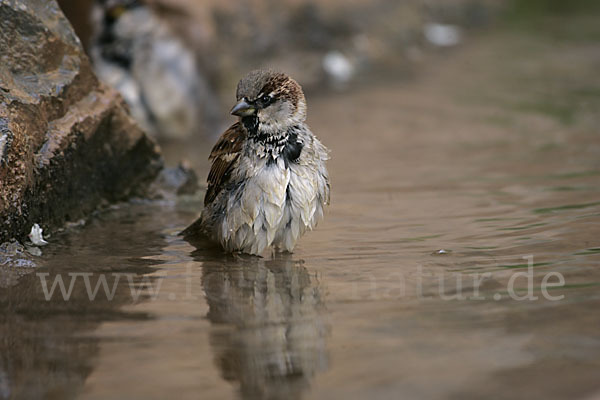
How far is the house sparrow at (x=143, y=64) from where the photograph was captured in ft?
24.9

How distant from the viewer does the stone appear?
399cm

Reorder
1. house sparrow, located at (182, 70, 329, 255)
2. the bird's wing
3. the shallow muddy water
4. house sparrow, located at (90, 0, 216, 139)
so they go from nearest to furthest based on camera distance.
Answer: the shallow muddy water, house sparrow, located at (182, 70, 329, 255), the bird's wing, house sparrow, located at (90, 0, 216, 139)

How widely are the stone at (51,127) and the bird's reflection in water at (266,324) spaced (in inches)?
38.2

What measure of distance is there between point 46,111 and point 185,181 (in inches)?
53.5

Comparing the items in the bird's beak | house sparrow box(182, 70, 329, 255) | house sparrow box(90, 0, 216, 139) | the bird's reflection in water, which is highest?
house sparrow box(90, 0, 216, 139)

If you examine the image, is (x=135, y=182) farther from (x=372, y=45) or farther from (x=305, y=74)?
(x=372, y=45)

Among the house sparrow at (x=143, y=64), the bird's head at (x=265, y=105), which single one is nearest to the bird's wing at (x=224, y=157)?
the bird's head at (x=265, y=105)

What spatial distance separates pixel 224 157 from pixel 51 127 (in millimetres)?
998

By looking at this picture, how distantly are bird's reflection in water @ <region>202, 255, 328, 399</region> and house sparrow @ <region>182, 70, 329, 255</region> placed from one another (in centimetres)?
16

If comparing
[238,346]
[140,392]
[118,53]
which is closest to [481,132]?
[118,53]

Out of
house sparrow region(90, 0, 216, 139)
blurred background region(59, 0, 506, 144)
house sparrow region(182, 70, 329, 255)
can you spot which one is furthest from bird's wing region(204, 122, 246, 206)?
house sparrow region(90, 0, 216, 139)

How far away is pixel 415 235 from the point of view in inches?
172

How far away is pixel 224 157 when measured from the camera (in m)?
4.21

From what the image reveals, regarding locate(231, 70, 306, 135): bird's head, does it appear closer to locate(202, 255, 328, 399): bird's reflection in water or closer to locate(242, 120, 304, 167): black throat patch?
locate(242, 120, 304, 167): black throat patch
